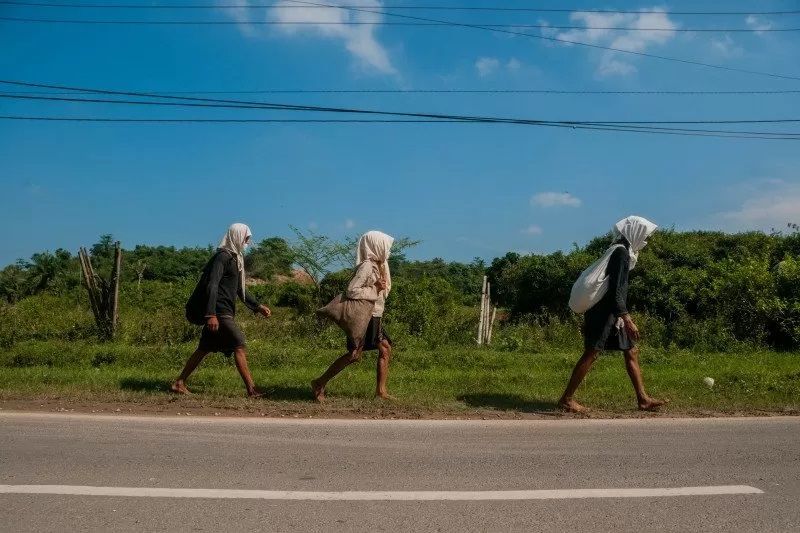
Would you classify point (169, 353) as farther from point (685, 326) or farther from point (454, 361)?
point (685, 326)

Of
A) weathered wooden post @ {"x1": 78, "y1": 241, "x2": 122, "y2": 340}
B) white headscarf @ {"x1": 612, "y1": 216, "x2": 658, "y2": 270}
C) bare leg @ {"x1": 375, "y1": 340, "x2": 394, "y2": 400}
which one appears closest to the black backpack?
bare leg @ {"x1": 375, "y1": 340, "x2": 394, "y2": 400}

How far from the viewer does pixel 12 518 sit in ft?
13.1

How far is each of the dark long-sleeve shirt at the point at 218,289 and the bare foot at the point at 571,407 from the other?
3655 millimetres

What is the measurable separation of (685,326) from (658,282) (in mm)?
3711

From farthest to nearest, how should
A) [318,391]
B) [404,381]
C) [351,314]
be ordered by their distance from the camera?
[404,381], [318,391], [351,314]

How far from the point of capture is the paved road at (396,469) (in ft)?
13.3

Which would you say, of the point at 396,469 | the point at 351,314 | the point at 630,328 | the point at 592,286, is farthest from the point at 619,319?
the point at 396,469

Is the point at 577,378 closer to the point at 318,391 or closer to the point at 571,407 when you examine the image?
the point at 571,407

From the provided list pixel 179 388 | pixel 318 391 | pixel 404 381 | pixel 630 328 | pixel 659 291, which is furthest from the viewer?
pixel 659 291

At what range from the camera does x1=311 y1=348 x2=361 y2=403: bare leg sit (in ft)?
25.5

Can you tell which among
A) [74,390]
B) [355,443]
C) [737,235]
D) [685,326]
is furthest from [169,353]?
[737,235]

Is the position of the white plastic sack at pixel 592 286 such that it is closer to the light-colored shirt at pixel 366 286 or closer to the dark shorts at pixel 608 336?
the dark shorts at pixel 608 336

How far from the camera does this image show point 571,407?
300 inches

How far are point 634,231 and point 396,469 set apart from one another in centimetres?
383
